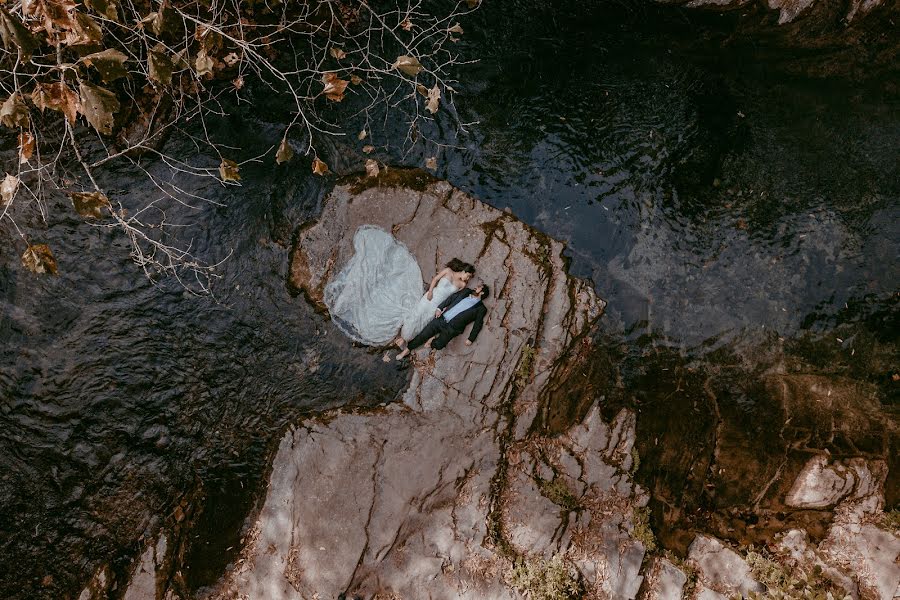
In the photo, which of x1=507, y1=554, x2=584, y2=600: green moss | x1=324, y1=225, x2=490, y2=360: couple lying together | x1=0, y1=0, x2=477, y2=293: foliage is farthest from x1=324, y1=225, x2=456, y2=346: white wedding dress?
x1=507, y1=554, x2=584, y2=600: green moss

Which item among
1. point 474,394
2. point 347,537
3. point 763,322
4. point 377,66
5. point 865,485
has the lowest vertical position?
point 347,537

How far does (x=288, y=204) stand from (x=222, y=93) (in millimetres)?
1551

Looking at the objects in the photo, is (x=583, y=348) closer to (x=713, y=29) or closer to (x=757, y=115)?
(x=757, y=115)

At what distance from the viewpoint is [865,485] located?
6438mm

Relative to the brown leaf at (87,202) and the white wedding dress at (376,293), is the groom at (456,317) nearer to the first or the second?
the white wedding dress at (376,293)

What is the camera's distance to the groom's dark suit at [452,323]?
6602mm

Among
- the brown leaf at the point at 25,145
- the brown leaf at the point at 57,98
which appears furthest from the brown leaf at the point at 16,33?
the brown leaf at the point at 25,145

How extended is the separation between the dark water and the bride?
1.28ft

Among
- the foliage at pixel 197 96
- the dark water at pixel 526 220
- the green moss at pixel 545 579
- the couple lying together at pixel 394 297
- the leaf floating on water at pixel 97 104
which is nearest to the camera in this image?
the leaf floating on water at pixel 97 104

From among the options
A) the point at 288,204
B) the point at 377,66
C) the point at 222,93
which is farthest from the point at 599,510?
the point at 222,93

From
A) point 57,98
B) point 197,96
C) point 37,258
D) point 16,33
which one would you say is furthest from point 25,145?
point 197,96

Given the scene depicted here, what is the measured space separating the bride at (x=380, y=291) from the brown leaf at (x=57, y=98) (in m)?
3.23

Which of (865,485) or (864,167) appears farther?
(864,167)

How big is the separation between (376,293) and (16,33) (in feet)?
13.4
